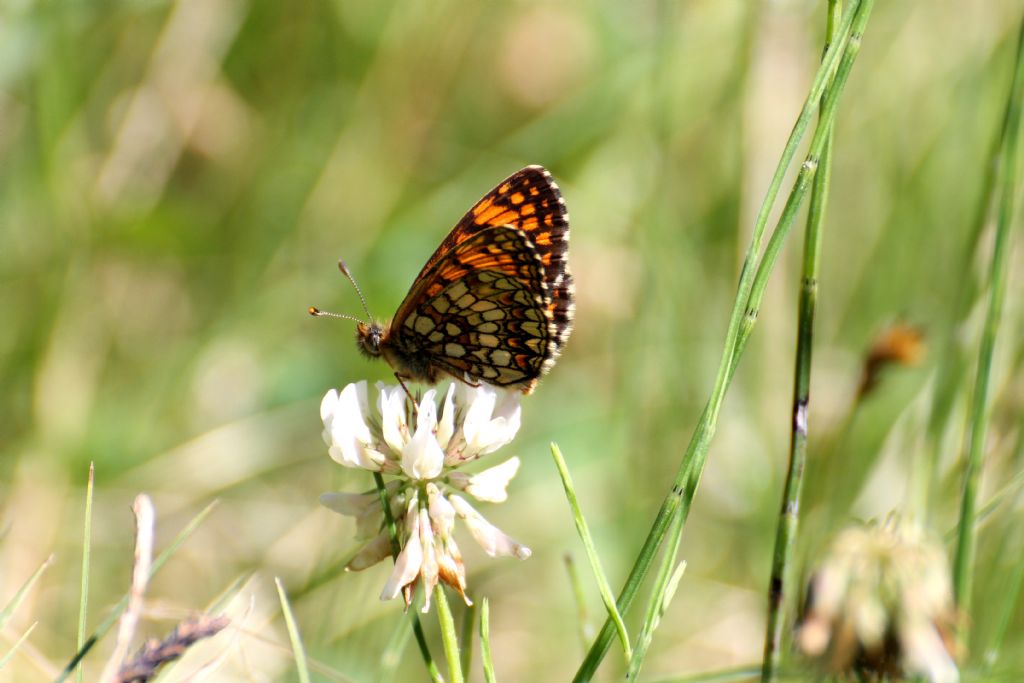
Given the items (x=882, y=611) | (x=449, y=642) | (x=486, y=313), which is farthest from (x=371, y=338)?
(x=882, y=611)

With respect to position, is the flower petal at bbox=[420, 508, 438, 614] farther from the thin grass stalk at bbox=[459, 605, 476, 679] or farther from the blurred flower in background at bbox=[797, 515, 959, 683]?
the blurred flower in background at bbox=[797, 515, 959, 683]

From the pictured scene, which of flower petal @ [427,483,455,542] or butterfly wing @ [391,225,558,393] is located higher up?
butterfly wing @ [391,225,558,393]

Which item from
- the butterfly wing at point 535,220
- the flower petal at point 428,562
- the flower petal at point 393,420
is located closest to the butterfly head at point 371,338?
the butterfly wing at point 535,220

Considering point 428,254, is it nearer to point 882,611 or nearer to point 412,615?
point 412,615

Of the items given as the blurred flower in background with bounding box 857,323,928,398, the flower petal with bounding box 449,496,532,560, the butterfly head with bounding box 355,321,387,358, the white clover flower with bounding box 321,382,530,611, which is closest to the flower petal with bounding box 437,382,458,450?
the white clover flower with bounding box 321,382,530,611

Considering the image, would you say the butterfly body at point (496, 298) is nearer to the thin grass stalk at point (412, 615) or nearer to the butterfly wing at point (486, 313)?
the butterfly wing at point (486, 313)

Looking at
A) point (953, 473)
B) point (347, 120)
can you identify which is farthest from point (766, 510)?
point (347, 120)

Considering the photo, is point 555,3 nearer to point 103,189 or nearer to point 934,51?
point 934,51
